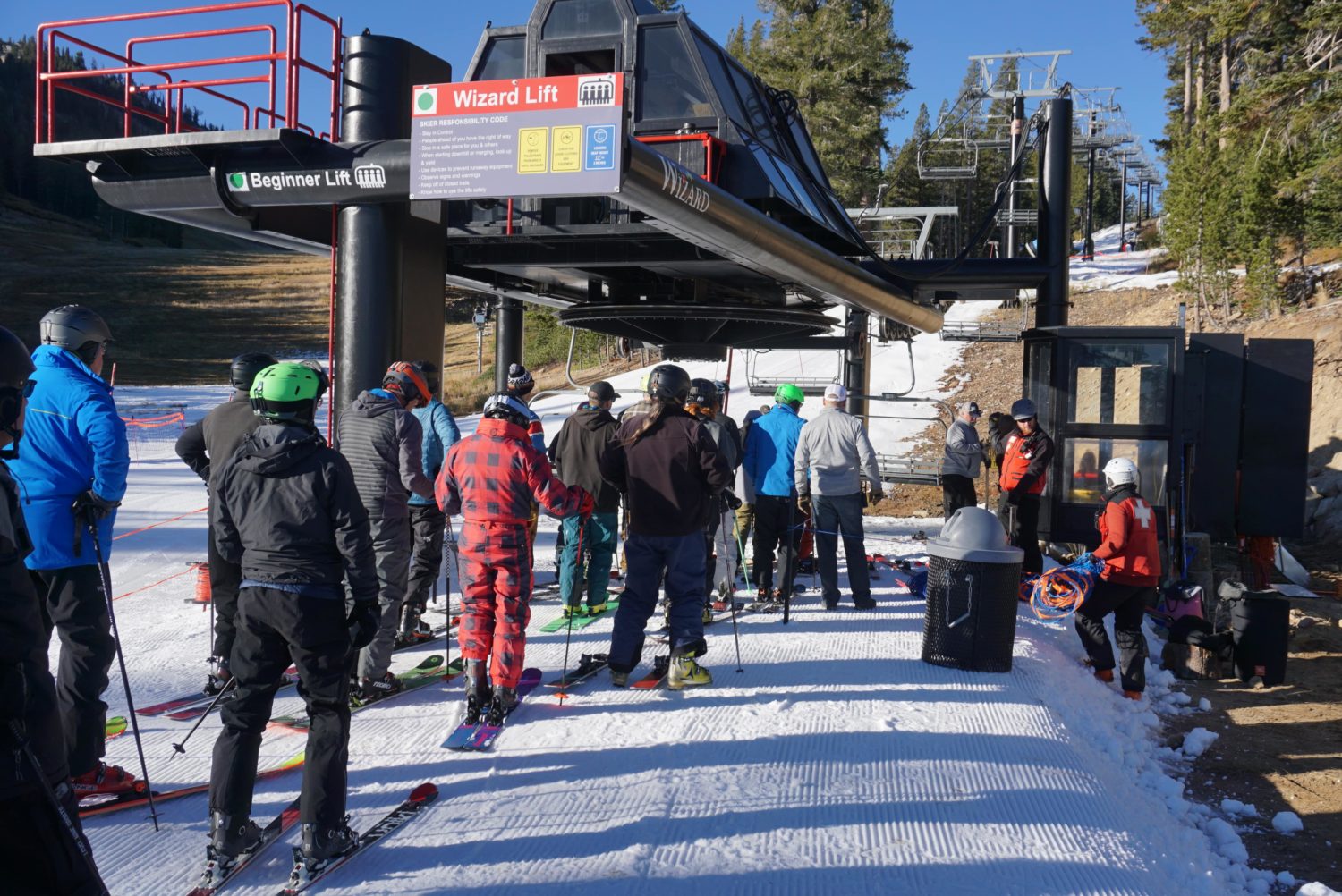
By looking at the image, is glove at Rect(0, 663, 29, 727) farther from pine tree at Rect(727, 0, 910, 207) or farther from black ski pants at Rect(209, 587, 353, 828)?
pine tree at Rect(727, 0, 910, 207)

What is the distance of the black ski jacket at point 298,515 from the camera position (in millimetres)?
3447

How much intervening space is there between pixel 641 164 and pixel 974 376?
79.1ft

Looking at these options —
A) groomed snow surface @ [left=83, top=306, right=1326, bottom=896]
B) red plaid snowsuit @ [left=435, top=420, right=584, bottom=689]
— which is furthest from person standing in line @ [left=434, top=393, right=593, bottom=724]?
groomed snow surface @ [left=83, top=306, right=1326, bottom=896]

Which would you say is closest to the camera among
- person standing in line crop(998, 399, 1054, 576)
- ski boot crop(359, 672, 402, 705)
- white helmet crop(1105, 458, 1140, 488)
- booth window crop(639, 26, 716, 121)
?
ski boot crop(359, 672, 402, 705)

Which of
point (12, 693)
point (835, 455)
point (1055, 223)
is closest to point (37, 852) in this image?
point (12, 693)

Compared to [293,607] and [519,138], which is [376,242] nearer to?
[519,138]

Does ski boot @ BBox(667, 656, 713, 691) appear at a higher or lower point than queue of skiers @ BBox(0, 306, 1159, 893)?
lower

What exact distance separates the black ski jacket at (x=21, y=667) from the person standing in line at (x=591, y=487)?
5.03m

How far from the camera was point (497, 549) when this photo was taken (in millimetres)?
5020

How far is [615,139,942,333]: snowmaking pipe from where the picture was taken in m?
5.15

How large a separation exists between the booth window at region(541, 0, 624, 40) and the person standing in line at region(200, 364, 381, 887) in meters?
5.34

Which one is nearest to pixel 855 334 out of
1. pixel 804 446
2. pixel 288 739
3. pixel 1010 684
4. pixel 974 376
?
pixel 804 446

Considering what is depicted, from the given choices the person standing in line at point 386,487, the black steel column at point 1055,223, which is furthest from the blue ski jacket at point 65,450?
the black steel column at point 1055,223

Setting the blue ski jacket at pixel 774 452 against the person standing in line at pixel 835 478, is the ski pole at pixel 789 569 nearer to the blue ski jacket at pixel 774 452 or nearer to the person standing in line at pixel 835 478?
the person standing in line at pixel 835 478
